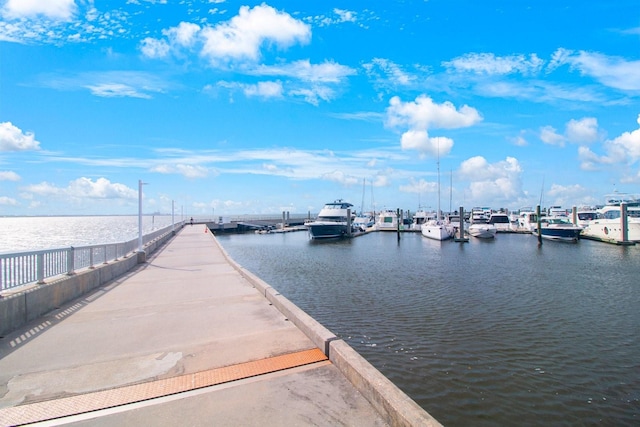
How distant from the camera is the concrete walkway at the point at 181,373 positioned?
4.18m

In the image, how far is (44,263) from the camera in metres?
8.90

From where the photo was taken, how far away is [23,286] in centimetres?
795

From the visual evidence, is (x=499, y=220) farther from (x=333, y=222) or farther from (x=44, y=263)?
(x=44, y=263)

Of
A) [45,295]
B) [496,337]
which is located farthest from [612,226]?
[45,295]

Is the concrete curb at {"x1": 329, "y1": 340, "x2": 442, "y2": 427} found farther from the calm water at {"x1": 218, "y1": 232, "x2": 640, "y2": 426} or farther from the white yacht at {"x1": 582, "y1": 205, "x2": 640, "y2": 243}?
the white yacht at {"x1": 582, "y1": 205, "x2": 640, "y2": 243}

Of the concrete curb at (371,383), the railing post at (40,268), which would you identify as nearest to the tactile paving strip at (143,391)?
the concrete curb at (371,383)

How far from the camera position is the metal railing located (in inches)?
292

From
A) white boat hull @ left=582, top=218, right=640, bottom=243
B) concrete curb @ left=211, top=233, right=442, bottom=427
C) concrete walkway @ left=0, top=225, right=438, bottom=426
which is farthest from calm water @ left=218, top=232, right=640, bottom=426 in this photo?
white boat hull @ left=582, top=218, right=640, bottom=243

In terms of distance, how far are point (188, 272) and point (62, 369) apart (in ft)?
34.1

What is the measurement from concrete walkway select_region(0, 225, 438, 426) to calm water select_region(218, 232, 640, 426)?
100 inches

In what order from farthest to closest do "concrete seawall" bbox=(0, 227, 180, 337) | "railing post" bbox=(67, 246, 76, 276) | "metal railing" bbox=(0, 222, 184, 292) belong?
"railing post" bbox=(67, 246, 76, 276) < "metal railing" bbox=(0, 222, 184, 292) < "concrete seawall" bbox=(0, 227, 180, 337)

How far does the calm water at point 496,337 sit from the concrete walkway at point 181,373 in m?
2.54

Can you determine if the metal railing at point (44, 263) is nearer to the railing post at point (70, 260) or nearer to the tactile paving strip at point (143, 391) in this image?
the railing post at point (70, 260)

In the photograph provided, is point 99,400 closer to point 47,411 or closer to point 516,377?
point 47,411
